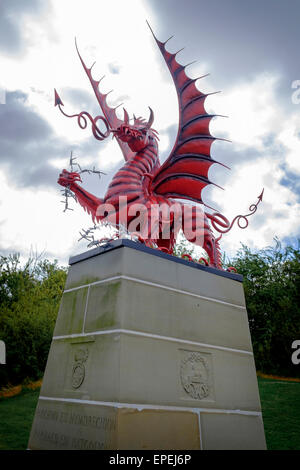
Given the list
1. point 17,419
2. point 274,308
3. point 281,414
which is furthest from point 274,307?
point 17,419

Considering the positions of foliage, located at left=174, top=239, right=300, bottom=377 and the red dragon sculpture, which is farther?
foliage, located at left=174, top=239, right=300, bottom=377

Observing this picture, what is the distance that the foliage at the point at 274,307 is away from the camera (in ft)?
50.3

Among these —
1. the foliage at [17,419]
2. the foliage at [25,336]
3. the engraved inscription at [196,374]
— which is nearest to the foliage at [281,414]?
the engraved inscription at [196,374]

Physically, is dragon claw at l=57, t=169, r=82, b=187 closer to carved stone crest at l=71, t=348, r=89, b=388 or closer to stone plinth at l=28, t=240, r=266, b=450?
stone plinth at l=28, t=240, r=266, b=450

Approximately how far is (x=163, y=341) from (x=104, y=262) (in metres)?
0.99

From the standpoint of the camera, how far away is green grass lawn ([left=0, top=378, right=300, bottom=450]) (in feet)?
18.1

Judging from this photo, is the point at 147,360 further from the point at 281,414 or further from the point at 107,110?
the point at 281,414

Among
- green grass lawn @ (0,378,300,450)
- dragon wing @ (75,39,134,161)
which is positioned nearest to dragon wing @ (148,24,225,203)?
dragon wing @ (75,39,134,161)

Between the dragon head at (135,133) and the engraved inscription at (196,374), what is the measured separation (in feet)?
11.0

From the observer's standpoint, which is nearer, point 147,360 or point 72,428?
point 72,428

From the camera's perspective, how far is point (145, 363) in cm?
274

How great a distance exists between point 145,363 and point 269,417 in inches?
234

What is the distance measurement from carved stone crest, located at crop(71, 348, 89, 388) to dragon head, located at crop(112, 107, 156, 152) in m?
3.32
